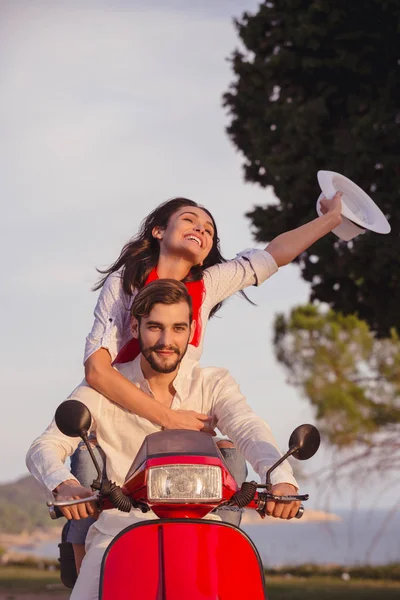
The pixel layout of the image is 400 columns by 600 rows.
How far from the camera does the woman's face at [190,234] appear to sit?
13.5 ft

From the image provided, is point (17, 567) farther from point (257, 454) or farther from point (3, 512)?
point (257, 454)

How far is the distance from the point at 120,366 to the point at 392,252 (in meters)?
5.25

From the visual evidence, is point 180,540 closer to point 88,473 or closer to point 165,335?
point 165,335

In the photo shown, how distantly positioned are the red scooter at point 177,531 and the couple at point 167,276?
2.03 ft

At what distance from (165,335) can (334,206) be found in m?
1.49

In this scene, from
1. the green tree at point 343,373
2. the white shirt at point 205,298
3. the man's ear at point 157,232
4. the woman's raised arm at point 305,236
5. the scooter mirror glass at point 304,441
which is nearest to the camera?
the scooter mirror glass at point 304,441

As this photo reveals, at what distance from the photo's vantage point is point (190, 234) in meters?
4.13

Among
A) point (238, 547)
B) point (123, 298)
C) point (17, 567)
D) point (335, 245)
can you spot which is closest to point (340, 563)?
point (17, 567)

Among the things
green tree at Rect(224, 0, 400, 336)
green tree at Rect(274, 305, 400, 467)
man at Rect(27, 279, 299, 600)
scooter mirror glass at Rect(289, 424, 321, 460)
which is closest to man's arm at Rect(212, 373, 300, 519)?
man at Rect(27, 279, 299, 600)

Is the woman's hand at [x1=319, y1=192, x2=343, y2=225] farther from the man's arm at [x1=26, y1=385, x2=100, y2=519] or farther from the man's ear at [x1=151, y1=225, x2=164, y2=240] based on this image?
the man's arm at [x1=26, y1=385, x2=100, y2=519]

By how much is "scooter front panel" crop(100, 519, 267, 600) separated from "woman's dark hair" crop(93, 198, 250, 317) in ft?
5.36

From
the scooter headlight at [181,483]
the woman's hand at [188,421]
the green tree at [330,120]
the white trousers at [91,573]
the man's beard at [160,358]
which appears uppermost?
the green tree at [330,120]

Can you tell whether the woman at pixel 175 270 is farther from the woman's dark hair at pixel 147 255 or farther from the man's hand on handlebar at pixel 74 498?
the man's hand on handlebar at pixel 74 498

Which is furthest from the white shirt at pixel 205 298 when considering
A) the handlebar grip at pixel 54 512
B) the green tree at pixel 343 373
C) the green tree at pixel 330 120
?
the green tree at pixel 343 373
